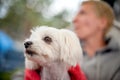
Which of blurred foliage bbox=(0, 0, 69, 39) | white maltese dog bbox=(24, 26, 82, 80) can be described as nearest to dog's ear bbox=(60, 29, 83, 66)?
white maltese dog bbox=(24, 26, 82, 80)

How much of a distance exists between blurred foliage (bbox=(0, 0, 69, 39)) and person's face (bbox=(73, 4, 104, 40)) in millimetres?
62

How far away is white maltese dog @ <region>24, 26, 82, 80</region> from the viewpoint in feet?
3.17

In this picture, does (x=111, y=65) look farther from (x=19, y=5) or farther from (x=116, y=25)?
(x=19, y=5)

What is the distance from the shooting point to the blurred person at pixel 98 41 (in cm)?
125

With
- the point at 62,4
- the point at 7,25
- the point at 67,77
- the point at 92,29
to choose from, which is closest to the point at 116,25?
the point at 92,29

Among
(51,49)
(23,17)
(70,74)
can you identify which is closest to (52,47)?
(51,49)

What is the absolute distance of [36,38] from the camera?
0.99 metres

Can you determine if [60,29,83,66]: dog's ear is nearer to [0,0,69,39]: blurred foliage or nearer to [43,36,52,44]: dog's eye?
[43,36,52,44]: dog's eye

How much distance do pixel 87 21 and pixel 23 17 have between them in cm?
27

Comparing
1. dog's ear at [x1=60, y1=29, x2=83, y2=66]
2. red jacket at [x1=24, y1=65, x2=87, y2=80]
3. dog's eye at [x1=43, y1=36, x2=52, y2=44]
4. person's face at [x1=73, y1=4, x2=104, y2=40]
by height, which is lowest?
red jacket at [x1=24, y1=65, x2=87, y2=80]

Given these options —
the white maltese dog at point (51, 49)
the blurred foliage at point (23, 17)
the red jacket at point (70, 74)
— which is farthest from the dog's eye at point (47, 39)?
the blurred foliage at point (23, 17)

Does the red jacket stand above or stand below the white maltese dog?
below

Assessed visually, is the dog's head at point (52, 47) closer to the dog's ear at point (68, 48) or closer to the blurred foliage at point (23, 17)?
the dog's ear at point (68, 48)

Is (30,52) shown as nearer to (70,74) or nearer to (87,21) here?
(70,74)
